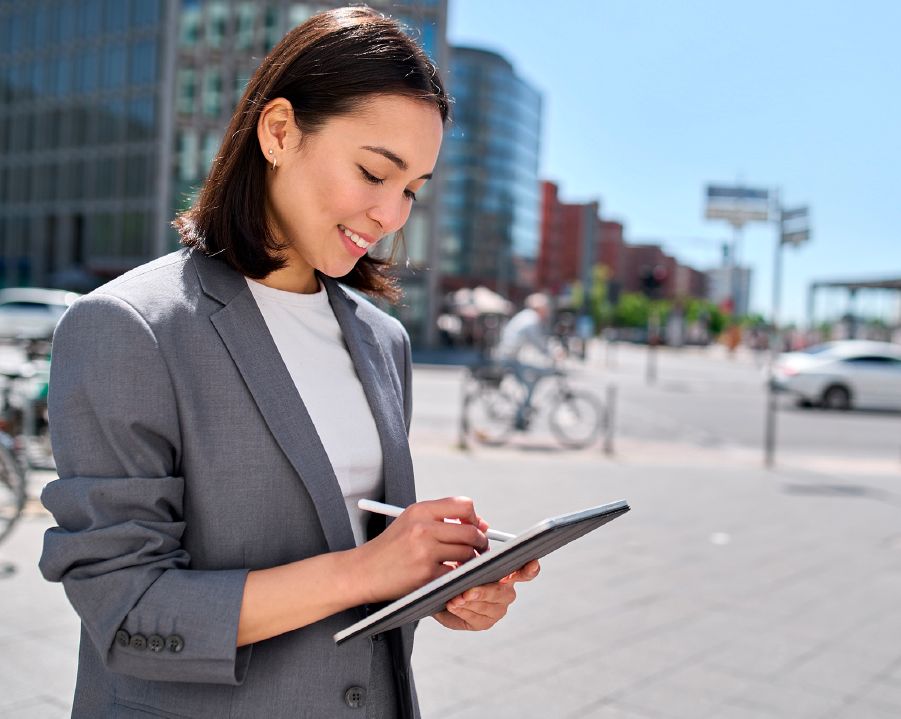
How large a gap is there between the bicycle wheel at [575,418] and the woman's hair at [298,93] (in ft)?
37.5

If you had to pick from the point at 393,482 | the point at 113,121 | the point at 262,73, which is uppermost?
the point at 113,121

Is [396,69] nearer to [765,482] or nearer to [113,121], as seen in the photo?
[765,482]

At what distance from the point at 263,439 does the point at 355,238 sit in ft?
1.11

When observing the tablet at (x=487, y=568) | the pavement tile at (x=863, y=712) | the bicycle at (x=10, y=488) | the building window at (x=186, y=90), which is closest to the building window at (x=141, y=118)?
the building window at (x=186, y=90)

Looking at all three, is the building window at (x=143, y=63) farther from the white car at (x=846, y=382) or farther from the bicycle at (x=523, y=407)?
the bicycle at (x=523, y=407)

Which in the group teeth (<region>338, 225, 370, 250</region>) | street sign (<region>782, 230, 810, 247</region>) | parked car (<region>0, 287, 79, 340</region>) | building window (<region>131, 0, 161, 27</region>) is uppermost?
building window (<region>131, 0, 161, 27</region>)

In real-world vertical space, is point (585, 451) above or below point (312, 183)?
below

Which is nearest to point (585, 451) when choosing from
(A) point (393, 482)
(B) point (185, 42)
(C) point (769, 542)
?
(C) point (769, 542)

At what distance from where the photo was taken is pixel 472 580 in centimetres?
116

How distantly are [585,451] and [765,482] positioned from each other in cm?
274

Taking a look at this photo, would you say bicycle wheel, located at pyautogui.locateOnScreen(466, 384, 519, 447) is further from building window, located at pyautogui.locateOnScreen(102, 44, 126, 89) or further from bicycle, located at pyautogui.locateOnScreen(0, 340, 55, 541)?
building window, located at pyautogui.locateOnScreen(102, 44, 126, 89)

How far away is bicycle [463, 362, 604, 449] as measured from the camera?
12.8 metres

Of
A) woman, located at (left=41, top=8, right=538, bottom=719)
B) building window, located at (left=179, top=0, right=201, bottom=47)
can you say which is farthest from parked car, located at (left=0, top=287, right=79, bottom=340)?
woman, located at (left=41, top=8, right=538, bottom=719)

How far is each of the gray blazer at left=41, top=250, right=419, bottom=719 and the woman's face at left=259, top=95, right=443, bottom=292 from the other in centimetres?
13
